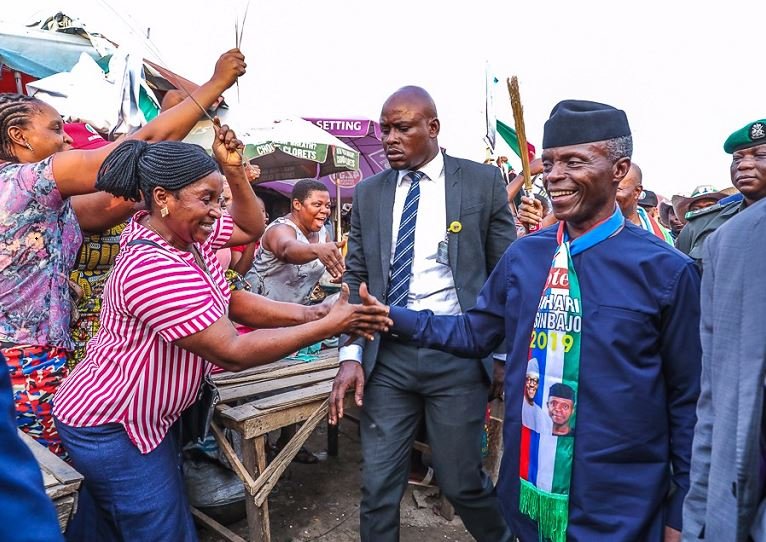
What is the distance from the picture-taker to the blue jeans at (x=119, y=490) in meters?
2.02

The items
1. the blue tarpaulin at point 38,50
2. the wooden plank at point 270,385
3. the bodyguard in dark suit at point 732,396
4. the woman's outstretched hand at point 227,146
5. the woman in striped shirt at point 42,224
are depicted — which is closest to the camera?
the bodyguard in dark suit at point 732,396

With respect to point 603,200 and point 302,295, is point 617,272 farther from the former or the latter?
point 302,295

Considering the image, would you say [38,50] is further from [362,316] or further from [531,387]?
[531,387]

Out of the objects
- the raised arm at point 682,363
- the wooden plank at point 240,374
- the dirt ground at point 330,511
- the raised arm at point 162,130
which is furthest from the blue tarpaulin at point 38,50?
the raised arm at point 682,363

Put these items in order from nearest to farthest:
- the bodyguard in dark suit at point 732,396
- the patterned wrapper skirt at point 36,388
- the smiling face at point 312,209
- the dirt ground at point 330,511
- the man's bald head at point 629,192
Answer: the bodyguard in dark suit at point 732,396 → the patterned wrapper skirt at point 36,388 → the dirt ground at point 330,511 → the man's bald head at point 629,192 → the smiling face at point 312,209

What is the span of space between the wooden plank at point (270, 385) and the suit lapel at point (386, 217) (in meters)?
0.98

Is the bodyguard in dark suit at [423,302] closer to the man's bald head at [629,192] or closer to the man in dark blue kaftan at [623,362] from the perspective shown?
the man in dark blue kaftan at [623,362]

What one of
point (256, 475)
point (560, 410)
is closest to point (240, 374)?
point (256, 475)

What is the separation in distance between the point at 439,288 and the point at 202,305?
48.9 inches

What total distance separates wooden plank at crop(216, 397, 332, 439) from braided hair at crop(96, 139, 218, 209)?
126cm

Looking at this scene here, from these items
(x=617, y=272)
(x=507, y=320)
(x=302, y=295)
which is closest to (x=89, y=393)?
(x=507, y=320)

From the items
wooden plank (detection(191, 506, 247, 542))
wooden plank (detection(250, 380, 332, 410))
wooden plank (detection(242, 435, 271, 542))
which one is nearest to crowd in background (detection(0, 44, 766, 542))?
wooden plank (detection(250, 380, 332, 410))

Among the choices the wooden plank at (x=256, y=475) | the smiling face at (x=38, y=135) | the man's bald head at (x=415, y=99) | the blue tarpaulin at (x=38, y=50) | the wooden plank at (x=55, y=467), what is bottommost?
the wooden plank at (x=256, y=475)

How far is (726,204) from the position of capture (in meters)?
4.12
